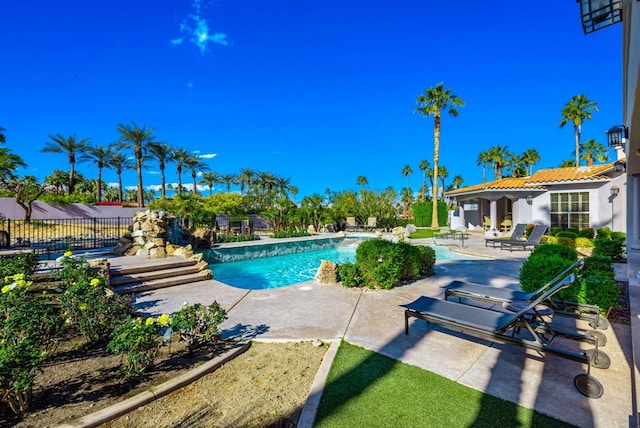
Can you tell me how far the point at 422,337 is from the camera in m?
4.09

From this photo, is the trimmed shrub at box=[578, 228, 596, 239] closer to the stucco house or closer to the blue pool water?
the stucco house

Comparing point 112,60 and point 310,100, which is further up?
point 310,100

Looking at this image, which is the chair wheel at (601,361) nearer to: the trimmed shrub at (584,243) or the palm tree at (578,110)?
the trimmed shrub at (584,243)

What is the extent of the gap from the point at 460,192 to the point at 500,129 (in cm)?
3104

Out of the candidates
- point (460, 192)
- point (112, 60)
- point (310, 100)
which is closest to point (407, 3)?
point (460, 192)

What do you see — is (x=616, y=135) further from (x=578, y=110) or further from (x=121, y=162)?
(x=121, y=162)

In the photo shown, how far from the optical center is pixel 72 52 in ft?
79.4

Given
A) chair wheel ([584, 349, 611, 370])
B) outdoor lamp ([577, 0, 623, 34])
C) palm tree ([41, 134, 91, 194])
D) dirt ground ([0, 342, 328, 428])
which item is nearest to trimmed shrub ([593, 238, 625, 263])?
chair wheel ([584, 349, 611, 370])

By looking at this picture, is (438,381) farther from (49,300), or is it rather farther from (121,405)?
(49,300)

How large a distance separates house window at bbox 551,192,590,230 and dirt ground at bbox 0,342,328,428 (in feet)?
58.7

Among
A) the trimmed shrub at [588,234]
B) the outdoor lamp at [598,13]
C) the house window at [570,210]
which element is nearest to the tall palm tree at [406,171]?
the house window at [570,210]

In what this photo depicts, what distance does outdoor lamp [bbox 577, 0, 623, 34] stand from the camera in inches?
137

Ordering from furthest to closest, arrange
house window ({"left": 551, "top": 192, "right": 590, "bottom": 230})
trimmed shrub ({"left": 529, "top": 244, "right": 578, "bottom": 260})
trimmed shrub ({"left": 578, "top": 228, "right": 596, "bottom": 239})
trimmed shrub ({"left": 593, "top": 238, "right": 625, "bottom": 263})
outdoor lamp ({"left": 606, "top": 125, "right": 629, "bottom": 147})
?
house window ({"left": 551, "top": 192, "right": 590, "bottom": 230}) < trimmed shrub ({"left": 578, "top": 228, "right": 596, "bottom": 239}) < trimmed shrub ({"left": 593, "top": 238, "right": 625, "bottom": 263}) < outdoor lamp ({"left": 606, "top": 125, "right": 629, "bottom": 147}) < trimmed shrub ({"left": 529, "top": 244, "right": 578, "bottom": 260})

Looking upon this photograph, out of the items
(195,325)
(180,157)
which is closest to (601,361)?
(195,325)
